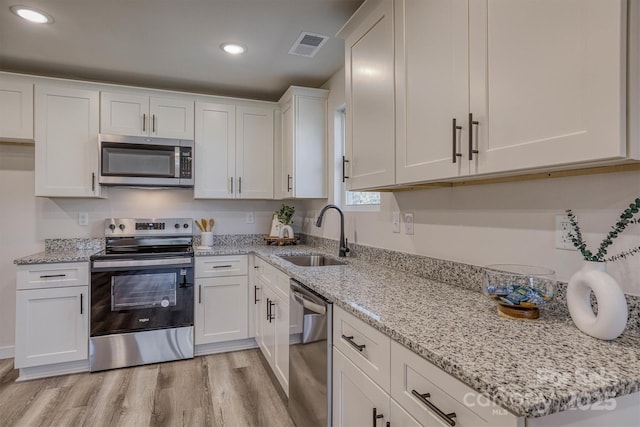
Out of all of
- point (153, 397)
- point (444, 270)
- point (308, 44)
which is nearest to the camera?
point (444, 270)

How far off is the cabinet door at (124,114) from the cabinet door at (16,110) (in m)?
0.48

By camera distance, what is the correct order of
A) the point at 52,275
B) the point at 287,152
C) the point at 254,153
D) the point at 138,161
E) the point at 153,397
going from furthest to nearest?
1. the point at 254,153
2. the point at 287,152
3. the point at 138,161
4. the point at 52,275
5. the point at 153,397

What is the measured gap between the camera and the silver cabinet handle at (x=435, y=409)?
2.64 ft

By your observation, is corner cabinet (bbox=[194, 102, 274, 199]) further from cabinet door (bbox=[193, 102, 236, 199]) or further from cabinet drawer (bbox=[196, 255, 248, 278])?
cabinet drawer (bbox=[196, 255, 248, 278])

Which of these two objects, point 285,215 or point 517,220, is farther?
point 285,215

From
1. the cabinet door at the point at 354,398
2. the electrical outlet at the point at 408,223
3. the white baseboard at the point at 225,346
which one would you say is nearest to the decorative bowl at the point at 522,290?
the cabinet door at the point at 354,398

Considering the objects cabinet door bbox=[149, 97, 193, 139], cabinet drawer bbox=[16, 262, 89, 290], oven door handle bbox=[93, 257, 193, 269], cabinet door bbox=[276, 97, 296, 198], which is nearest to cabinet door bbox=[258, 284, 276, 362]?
oven door handle bbox=[93, 257, 193, 269]

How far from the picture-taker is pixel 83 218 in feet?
9.93

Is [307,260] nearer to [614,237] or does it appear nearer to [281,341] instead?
[281,341]

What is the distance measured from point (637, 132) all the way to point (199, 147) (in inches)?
116

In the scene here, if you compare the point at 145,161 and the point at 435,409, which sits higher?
the point at 145,161

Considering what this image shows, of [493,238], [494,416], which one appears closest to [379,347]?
[494,416]

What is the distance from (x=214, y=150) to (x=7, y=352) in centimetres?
241

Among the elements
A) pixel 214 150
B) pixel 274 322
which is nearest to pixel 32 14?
pixel 214 150
